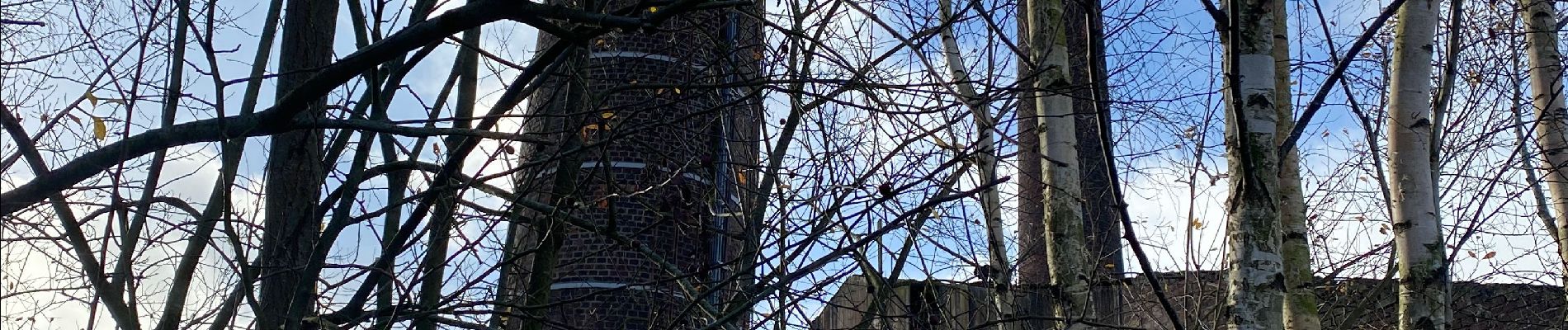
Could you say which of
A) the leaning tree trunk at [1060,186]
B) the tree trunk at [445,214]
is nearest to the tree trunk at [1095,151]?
the leaning tree trunk at [1060,186]

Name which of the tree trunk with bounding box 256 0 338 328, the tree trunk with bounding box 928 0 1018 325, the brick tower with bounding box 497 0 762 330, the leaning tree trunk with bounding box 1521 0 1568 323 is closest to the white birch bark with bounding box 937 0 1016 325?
the tree trunk with bounding box 928 0 1018 325

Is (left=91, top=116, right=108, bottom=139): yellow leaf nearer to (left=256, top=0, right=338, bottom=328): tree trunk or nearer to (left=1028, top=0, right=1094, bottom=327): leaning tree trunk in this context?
(left=256, top=0, right=338, bottom=328): tree trunk

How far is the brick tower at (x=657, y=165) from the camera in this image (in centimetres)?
551

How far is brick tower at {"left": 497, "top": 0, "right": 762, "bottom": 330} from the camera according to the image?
5512 millimetres

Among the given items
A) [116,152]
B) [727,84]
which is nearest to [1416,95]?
[727,84]

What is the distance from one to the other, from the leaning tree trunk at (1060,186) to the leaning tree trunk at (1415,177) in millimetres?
1432

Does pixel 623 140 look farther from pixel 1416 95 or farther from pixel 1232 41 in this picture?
pixel 1416 95

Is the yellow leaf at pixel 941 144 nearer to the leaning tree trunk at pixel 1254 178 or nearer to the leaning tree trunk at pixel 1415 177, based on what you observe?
the leaning tree trunk at pixel 1254 178

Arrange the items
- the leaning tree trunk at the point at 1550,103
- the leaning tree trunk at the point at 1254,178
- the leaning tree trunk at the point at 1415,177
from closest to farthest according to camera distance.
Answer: the leaning tree trunk at the point at 1254,178
the leaning tree trunk at the point at 1415,177
the leaning tree trunk at the point at 1550,103

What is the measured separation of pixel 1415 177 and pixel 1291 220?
0.86 m

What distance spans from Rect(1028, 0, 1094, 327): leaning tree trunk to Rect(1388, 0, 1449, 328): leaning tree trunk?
1432 mm

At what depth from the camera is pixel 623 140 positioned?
225 inches

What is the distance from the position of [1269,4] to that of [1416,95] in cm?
185

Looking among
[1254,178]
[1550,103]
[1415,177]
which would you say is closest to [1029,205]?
[1415,177]
